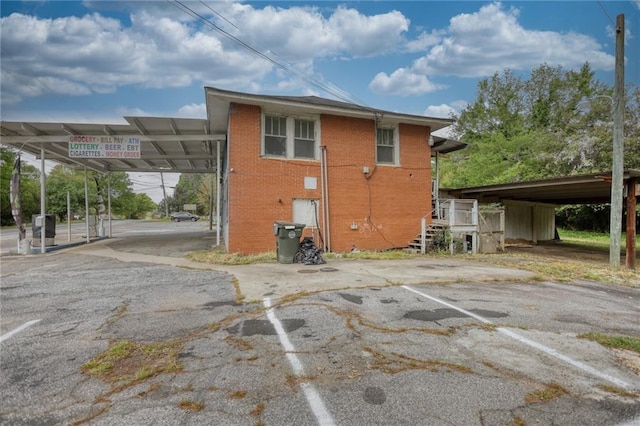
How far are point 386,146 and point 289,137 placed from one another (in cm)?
399

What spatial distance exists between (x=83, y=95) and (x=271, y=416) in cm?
2373

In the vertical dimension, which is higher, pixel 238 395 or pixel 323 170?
pixel 323 170

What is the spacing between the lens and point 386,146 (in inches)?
487

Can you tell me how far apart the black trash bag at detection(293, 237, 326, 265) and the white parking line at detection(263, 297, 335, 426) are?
4.51 meters

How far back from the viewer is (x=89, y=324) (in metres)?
4.16

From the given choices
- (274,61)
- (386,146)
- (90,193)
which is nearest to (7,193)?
(90,193)

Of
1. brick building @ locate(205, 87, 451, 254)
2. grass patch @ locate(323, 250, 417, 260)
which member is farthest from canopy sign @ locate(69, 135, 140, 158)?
grass patch @ locate(323, 250, 417, 260)

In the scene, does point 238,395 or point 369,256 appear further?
point 369,256

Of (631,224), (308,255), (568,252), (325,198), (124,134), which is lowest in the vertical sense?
(568,252)

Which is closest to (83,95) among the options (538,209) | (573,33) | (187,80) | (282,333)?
(187,80)

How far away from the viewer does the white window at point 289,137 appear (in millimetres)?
10727

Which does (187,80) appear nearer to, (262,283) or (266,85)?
(266,85)

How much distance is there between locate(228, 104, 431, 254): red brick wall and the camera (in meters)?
10.2

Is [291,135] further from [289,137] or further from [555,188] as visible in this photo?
[555,188]
